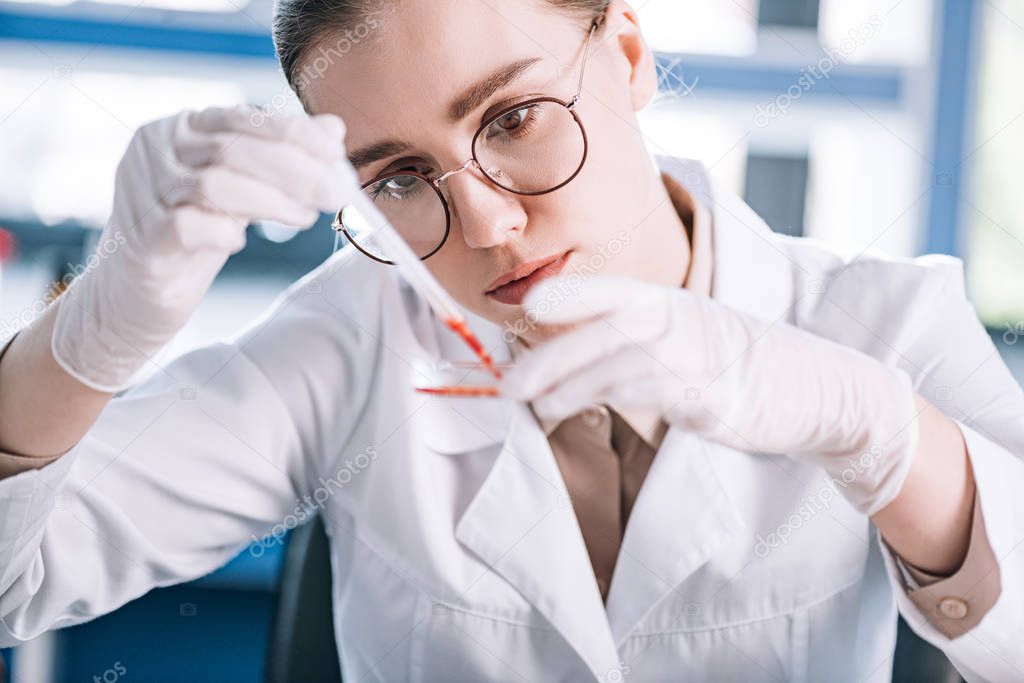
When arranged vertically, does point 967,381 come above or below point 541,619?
above

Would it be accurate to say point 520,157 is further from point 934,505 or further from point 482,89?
point 934,505

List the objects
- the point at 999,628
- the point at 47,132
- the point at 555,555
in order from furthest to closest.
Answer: the point at 47,132 < the point at 555,555 < the point at 999,628

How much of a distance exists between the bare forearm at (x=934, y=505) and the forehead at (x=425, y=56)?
627 millimetres

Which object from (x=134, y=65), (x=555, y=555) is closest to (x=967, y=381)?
(x=555, y=555)

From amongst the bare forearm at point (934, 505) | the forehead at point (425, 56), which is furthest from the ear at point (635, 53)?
the bare forearm at point (934, 505)

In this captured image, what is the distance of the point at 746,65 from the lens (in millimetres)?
2869

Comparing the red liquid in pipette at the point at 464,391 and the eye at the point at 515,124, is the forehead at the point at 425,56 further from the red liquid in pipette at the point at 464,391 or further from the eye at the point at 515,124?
the red liquid in pipette at the point at 464,391

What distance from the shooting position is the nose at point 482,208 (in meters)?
1.07

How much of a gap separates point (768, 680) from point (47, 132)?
268 cm

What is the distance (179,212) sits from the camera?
938 millimetres

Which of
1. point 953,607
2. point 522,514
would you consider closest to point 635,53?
point 522,514

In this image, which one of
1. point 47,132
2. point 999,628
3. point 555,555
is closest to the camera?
point 999,628

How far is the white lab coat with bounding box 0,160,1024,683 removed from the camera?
4.05 ft

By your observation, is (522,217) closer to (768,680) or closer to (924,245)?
(768,680)
